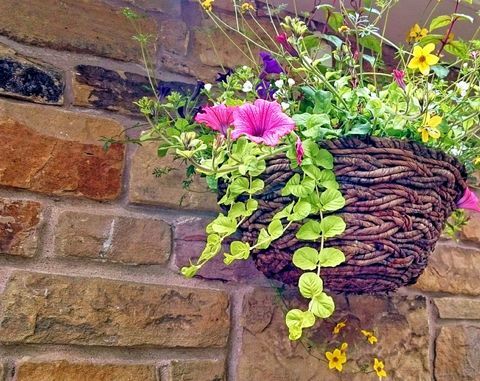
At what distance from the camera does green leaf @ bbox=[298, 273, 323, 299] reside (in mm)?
766

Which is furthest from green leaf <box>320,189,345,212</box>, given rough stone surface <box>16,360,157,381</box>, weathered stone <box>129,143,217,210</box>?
rough stone surface <box>16,360,157,381</box>

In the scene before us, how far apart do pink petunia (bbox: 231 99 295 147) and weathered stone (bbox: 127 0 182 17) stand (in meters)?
0.57

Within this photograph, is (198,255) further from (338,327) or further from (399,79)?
(399,79)

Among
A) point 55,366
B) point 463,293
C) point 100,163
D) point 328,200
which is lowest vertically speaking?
point 55,366

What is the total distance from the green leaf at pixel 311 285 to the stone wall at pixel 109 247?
1.15 ft

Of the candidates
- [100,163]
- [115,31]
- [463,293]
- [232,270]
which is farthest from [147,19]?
[463,293]

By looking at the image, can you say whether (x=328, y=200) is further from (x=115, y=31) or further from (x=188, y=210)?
(x=115, y=31)

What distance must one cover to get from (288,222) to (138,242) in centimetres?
35

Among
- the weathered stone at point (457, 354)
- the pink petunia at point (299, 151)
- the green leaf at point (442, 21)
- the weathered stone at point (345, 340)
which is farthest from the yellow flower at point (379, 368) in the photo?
the green leaf at point (442, 21)

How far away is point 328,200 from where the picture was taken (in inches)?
31.7

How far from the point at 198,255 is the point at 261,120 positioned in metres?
0.41

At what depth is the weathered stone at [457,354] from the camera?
1.28 m

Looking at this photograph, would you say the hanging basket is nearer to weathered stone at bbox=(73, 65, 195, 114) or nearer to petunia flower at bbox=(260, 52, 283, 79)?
petunia flower at bbox=(260, 52, 283, 79)

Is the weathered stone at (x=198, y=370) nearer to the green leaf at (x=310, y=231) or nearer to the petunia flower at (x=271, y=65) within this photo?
the green leaf at (x=310, y=231)
